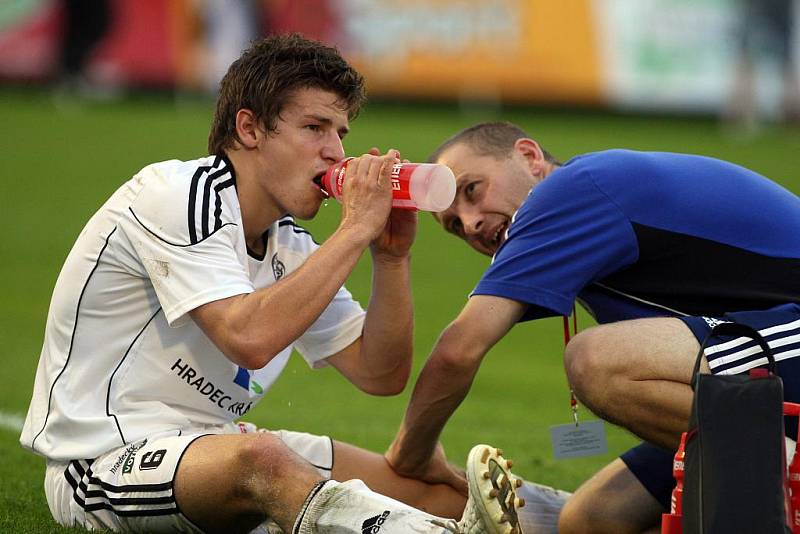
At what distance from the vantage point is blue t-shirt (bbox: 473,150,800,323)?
427cm

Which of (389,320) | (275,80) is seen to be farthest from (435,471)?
(275,80)

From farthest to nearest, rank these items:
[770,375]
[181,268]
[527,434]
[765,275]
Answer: [527,434] < [765,275] < [181,268] < [770,375]

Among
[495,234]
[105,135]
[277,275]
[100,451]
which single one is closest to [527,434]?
[495,234]

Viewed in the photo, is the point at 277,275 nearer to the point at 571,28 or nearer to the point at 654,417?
the point at 654,417

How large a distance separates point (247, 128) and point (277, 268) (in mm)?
527

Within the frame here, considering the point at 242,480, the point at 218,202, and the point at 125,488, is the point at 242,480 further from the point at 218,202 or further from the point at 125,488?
the point at 218,202

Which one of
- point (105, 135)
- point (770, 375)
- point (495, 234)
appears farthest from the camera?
point (105, 135)

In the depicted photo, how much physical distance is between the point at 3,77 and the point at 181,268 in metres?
19.1

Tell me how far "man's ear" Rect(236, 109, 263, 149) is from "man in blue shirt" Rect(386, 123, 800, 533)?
912mm

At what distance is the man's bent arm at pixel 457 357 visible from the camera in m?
4.29

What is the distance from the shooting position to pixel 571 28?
2119cm

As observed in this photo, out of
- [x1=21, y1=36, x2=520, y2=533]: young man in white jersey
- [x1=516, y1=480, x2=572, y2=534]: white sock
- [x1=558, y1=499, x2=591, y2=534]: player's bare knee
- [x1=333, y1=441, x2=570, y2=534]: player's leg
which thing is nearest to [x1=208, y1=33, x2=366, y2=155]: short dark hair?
[x1=21, y1=36, x2=520, y2=533]: young man in white jersey

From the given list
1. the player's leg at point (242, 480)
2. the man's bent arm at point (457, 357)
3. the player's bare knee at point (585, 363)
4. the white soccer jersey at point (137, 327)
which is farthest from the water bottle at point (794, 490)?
the white soccer jersey at point (137, 327)

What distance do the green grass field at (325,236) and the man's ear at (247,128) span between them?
1.46m
